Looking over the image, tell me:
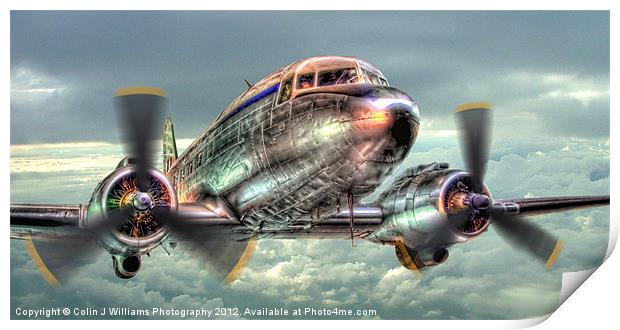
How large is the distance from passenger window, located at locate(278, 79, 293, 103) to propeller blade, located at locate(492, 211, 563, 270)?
4.94 meters

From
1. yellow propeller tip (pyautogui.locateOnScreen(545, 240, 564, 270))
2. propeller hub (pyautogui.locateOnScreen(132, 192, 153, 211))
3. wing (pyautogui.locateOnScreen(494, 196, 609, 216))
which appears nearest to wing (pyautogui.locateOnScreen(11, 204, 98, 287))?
propeller hub (pyautogui.locateOnScreen(132, 192, 153, 211))

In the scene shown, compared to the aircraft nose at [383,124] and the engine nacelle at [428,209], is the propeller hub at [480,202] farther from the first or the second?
the aircraft nose at [383,124]

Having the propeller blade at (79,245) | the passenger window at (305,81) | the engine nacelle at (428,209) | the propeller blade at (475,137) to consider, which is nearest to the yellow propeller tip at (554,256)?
the engine nacelle at (428,209)

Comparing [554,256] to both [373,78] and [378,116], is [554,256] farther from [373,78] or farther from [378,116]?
[378,116]

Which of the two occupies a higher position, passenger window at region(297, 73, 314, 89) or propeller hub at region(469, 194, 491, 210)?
passenger window at region(297, 73, 314, 89)

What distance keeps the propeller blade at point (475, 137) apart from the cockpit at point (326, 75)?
2717 millimetres

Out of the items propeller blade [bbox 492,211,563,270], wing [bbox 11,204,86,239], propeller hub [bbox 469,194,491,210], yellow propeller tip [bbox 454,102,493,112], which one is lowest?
propeller blade [bbox 492,211,563,270]

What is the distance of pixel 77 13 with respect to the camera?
12.5m

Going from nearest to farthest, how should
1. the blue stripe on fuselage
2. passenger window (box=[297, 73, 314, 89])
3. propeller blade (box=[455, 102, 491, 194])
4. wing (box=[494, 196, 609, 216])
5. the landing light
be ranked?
1. the landing light
2. passenger window (box=[297, 73, 314, 89])
3. the blue stripe on fuselage
4. propeller blade (box=[455, 102, 491, 194])
5. wing (box=[494, 196, 609, 216])

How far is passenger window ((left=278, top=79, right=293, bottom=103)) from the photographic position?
33.9 ft

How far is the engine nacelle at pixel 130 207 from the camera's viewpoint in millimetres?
10477

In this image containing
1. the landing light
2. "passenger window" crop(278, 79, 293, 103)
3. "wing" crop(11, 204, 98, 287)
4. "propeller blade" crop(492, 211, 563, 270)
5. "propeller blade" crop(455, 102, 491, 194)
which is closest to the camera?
the landing light

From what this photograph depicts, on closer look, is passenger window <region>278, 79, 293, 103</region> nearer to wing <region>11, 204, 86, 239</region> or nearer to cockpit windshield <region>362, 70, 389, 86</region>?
cockpit windshield <region>362, 70, 389, 86</region>
